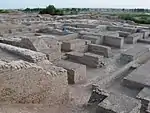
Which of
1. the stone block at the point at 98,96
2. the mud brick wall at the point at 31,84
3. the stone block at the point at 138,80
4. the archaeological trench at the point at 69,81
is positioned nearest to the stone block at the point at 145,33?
the archaeological trench at the point at 69,81

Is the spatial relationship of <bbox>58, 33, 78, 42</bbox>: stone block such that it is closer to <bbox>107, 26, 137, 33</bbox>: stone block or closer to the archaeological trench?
the archaeological trench

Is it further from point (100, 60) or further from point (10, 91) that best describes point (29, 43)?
point (10, 91)

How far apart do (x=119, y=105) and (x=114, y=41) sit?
1000 centimetres

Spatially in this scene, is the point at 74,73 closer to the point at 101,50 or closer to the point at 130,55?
the point at 130,55

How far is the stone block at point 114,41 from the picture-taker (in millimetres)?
14184

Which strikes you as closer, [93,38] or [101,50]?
[101,50]

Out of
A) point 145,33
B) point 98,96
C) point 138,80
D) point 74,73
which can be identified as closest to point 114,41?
point 145,33

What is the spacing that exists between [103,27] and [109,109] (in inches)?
597

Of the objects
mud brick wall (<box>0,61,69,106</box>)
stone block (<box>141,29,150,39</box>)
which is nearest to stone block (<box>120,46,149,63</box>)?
mud brick wall (<box>0,61,69,106</box>)

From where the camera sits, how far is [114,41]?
1441cm

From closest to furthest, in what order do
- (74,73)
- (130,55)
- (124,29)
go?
(74,73), (130,55), (124,29)

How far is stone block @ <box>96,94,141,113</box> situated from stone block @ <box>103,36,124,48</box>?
31.1ft

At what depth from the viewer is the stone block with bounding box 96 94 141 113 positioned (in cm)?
465

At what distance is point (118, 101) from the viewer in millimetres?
4965
